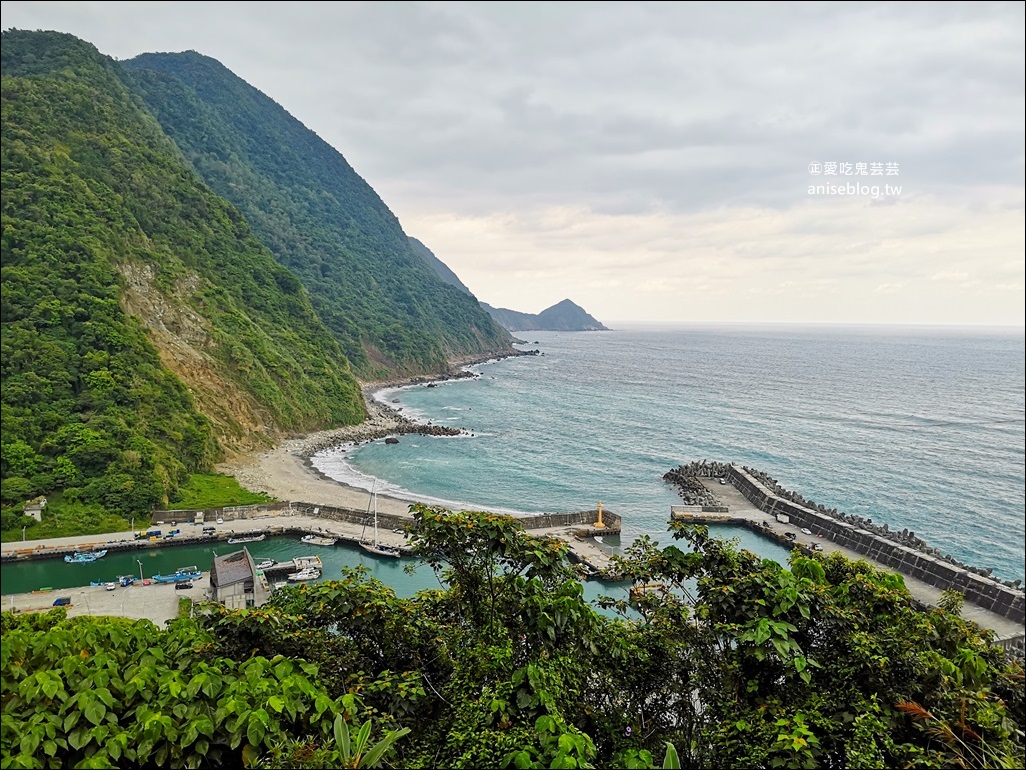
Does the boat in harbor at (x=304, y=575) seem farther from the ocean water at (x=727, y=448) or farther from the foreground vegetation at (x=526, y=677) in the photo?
the foreground vegetation at (x=526, y=677)

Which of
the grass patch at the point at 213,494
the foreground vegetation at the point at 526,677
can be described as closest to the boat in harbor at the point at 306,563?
the grass patch at the point at 213,494

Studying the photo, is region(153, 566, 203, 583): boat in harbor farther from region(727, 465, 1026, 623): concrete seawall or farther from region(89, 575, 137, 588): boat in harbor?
region(727, 465, 1026, 623): concrete seawall

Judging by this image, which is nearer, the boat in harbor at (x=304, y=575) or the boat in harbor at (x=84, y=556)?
the boat in harbor at (x=84, y=556)

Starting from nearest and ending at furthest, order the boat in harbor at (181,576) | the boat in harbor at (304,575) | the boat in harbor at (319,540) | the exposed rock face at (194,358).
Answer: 1. the boat in harbor at (181,576)
2. the boat in harbor at (304,575)
3. the boat in harbor at (319,540)
4. the exposed rock face at (194,358)

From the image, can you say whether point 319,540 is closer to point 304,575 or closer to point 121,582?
point 304,575

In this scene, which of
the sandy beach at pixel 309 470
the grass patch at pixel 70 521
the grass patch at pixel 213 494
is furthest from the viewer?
the sandy beach at pixel 309 470

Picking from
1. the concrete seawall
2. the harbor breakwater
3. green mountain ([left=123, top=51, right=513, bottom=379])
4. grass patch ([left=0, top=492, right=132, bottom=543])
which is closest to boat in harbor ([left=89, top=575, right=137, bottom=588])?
grass patch ([left=0, top=492, right=132, bottom=543])
